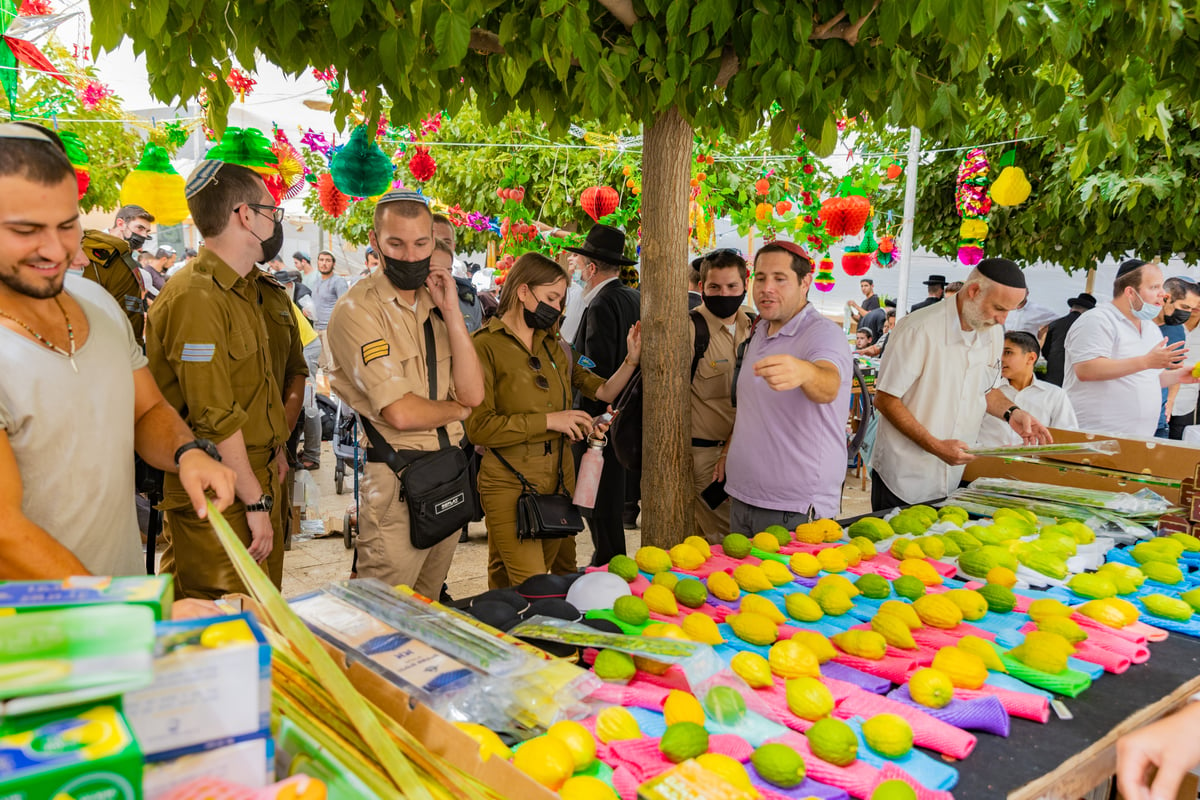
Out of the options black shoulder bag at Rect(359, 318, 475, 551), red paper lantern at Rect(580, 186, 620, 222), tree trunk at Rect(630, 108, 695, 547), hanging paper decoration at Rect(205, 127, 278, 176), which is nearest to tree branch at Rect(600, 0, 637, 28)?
tree trunk at Rect(630, 108, 695, 547)

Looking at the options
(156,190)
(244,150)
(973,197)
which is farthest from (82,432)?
(973,197)

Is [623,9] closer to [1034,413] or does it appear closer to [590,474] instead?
[590,474]

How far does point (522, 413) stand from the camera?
3.22 metres

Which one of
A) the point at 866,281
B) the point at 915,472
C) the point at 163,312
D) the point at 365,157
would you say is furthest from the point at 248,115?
the point at 915,472

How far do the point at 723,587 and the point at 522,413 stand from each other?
1.48m

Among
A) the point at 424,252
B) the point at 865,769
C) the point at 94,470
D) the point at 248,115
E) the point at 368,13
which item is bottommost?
the point at 865,769

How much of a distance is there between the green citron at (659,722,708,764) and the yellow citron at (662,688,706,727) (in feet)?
0.16

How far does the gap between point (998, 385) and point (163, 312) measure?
368 centimetres

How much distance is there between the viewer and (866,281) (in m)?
12.8

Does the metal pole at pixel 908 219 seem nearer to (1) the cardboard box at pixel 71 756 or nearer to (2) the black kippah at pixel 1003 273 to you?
(2) the black kippah at pixel 1003 273

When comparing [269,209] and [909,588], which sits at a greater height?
[269,209]

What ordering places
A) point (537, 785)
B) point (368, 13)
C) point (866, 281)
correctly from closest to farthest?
point (537, 785) → point (368, 13) → point (866, 281)

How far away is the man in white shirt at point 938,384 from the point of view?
3.34 meters

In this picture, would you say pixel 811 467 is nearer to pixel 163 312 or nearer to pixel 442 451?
pixel 442 451
